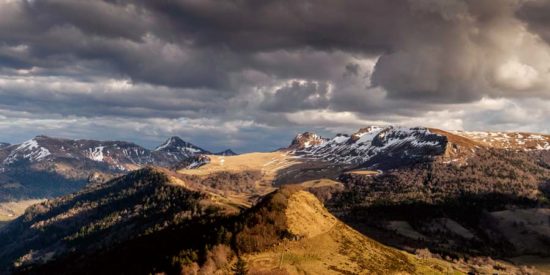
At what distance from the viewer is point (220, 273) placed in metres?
197

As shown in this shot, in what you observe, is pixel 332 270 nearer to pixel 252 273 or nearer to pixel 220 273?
pixel 252 273

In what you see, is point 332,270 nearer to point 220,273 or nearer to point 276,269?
point 276,269

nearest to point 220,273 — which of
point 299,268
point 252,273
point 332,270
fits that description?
point 252,273

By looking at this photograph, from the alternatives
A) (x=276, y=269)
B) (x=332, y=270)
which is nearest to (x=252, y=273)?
(x=276, y=269)

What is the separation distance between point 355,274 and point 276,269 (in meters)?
32.0

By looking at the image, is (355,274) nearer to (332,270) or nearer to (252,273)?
(332,270)

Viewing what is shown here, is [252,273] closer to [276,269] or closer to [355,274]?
[276,269]

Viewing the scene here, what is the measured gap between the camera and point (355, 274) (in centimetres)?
19950

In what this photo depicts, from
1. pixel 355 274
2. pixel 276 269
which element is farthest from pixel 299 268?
pixel 355 274

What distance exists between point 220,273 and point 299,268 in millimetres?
31342

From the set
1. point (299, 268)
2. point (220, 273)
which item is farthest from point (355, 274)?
point (220, 273)

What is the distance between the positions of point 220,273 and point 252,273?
1322 cm

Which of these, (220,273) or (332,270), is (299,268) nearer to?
(332,270)

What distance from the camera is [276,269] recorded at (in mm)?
195750
